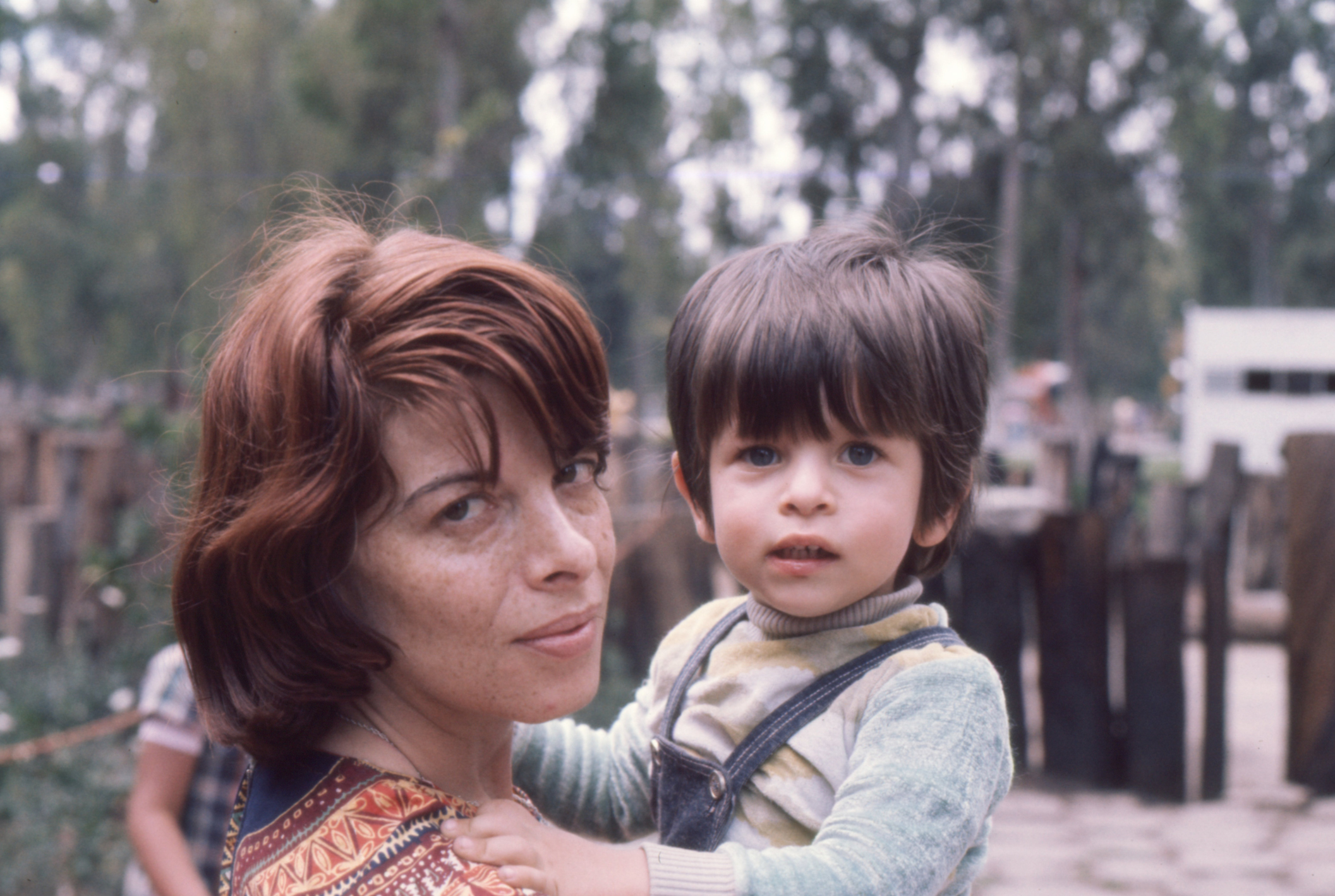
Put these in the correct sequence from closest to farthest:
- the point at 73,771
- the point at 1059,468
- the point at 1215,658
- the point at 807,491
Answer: the point at 807,491 < the point at 73,771 < the point at 1215,658 < the point at 1059,468

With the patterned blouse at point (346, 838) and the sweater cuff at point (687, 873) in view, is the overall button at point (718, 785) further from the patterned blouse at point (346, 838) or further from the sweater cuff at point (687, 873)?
the patterned blouse at point (346, 838)

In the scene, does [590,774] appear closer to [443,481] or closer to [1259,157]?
[443,481]

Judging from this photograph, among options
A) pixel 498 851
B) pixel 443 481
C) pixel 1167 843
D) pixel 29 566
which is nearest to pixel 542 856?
pixel 498 851

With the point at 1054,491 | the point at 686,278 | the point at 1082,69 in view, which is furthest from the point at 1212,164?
the point at 1054,491

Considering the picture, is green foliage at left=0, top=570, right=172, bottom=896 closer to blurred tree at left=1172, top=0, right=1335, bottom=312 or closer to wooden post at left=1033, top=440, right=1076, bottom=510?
blurred tree at left=1172, top=0, right=1335, bottom=312

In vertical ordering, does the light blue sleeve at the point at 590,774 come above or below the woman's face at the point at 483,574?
below

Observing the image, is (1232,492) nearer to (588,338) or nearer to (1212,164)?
(588,338)

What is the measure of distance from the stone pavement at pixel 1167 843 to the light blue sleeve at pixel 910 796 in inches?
136

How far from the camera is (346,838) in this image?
1161 millimetres

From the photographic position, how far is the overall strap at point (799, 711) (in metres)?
1.49

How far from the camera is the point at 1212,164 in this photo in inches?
977

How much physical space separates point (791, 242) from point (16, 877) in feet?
13.2

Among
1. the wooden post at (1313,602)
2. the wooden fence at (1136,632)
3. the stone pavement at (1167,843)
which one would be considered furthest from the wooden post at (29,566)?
the wooden post at (1313,602)

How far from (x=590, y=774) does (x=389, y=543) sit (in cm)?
69
